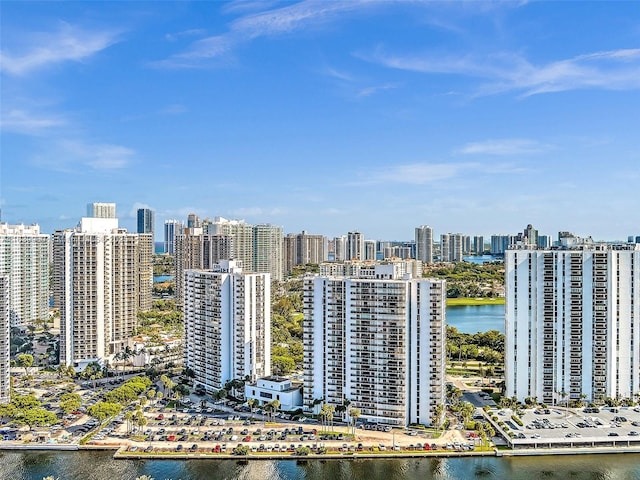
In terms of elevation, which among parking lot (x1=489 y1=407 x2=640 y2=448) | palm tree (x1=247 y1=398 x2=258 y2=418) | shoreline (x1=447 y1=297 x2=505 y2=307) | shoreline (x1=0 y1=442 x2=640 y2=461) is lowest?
shoreline (x1=0 y1=442 x2=640 y2=461)

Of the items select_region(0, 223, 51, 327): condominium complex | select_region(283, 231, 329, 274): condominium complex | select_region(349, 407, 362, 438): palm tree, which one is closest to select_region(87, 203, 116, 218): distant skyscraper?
select_region(0, 223, 51, 327): condominium complex

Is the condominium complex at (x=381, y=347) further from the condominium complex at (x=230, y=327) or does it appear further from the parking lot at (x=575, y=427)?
the condominium complex at (x=230, y=327)

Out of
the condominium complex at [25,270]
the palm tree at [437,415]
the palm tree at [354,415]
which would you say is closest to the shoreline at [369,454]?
the palm tree at [354,415]

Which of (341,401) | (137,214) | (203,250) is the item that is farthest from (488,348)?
(137,214)

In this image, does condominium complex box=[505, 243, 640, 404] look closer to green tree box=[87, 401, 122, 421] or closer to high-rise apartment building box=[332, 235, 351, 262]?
green tree box=[87, 401, 122, 421]

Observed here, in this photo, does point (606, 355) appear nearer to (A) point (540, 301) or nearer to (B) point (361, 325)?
(A) point (540, 301)

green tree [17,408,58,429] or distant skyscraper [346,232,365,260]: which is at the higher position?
distant skyscraper [346,232,365,260]

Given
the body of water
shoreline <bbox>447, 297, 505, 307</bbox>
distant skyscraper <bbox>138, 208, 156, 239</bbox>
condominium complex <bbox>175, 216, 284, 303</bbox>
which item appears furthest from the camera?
distant skyscraper <bbox>138, 208, 156, 239</bbox>
